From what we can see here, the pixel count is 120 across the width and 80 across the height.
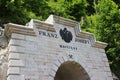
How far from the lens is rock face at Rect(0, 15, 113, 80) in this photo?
9555mm

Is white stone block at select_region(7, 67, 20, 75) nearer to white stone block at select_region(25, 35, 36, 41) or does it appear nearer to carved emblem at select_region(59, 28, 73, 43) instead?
white stone block at select_region(25, 35, 36, 41)

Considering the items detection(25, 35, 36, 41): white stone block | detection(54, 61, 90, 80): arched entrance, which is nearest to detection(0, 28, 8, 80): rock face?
detection(25, 35, 36, 41): white stone block

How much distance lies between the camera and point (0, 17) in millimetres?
14984

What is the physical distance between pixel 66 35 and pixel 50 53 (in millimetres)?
1582

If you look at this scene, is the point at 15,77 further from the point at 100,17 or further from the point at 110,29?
the point at 100,17

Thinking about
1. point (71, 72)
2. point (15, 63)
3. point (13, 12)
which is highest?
point (13, 12)

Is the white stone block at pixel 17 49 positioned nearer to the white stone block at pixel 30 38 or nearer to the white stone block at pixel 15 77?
the white stone block at pixel 30 38

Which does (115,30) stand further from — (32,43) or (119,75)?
(32,43)

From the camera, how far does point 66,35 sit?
11.9 meters

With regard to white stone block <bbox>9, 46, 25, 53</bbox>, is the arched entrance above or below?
below

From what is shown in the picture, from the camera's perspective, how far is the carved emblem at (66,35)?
11.7 meters

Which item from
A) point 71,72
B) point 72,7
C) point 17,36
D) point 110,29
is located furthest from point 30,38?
point 72,7

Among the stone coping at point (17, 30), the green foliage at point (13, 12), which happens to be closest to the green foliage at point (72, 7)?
the green foliage at point (13, 12)

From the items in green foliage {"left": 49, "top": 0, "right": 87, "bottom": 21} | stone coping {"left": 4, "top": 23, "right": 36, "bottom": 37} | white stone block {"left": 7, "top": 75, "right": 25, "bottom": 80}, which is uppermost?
green foliage {"left": 49, "top": 0, "right": 87, "bottom": 21}
